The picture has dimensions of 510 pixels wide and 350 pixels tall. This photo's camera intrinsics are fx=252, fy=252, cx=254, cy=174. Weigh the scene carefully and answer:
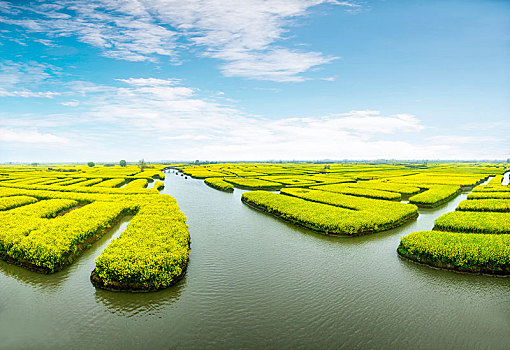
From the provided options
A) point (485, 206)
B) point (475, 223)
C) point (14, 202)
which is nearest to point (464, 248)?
point (475, 223)

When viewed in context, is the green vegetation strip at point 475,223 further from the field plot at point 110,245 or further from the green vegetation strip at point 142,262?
the green vegetation strip at point 142,262

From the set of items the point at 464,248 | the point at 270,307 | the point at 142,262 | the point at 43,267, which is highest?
the point at 142,262

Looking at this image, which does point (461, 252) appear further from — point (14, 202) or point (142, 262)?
point (14, 202)

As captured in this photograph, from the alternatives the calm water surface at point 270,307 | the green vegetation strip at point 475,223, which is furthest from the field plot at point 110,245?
the green vegetation strip at point 475,223

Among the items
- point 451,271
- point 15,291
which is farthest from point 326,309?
point 15,291

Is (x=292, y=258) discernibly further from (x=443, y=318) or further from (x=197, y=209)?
(x=197, y=209)

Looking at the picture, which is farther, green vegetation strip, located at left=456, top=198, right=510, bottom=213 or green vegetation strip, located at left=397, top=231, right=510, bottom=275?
green vegetation strip, located at left=456, top=198, right=510, bottom=213

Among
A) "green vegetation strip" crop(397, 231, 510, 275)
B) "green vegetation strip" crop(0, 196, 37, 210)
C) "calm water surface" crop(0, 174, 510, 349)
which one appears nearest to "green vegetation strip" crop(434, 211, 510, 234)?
"green vegetation strip" crop(397, 231, 510, 275)

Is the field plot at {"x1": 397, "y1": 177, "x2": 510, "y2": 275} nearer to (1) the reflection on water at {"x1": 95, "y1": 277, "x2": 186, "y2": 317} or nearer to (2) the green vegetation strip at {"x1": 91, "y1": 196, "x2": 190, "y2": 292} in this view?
(2) the green vegetation strip at {"x1": 91, "y1": 196, "x2": 190, "y2": 292}
